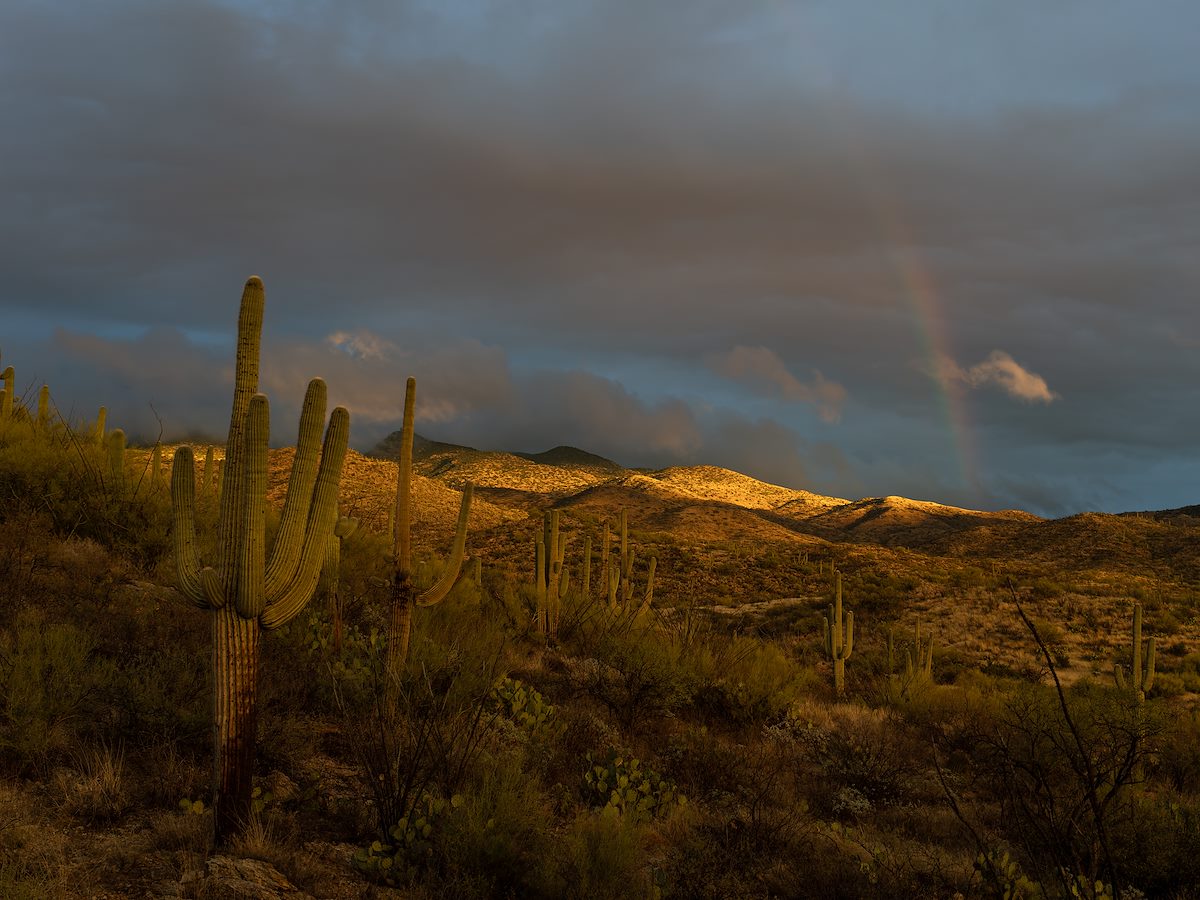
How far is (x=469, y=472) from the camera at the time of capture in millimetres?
116250

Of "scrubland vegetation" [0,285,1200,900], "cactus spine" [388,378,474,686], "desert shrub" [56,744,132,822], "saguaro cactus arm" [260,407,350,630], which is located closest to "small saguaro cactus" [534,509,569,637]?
"scrubland vegetation" [0,285,1200,900]

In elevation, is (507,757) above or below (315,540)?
below

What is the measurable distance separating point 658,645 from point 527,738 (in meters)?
5.05

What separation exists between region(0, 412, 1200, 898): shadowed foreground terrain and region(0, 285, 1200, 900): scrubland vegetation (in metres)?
0.04

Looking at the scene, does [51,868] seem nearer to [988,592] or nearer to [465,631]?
[465,631]

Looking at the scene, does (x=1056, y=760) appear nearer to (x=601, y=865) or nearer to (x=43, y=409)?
(x=601, y=865)

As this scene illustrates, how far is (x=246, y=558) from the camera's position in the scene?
5645mm

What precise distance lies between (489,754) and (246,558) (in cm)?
347

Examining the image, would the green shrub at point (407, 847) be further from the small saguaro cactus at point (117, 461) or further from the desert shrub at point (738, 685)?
the small saguaro cactus at point (117, 461)

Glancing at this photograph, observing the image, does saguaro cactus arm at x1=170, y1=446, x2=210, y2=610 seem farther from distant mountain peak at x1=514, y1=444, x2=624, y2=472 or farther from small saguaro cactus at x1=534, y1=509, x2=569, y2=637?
distant mountain peak at x1=514, y1=444, x2=624, y2=472

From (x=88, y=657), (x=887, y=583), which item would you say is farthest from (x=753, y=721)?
(x=887, y=583)

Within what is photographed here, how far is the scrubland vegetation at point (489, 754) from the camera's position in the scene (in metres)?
5.66

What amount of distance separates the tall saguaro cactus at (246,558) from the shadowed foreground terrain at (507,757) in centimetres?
56

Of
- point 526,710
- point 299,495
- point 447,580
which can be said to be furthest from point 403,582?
point 299,495
